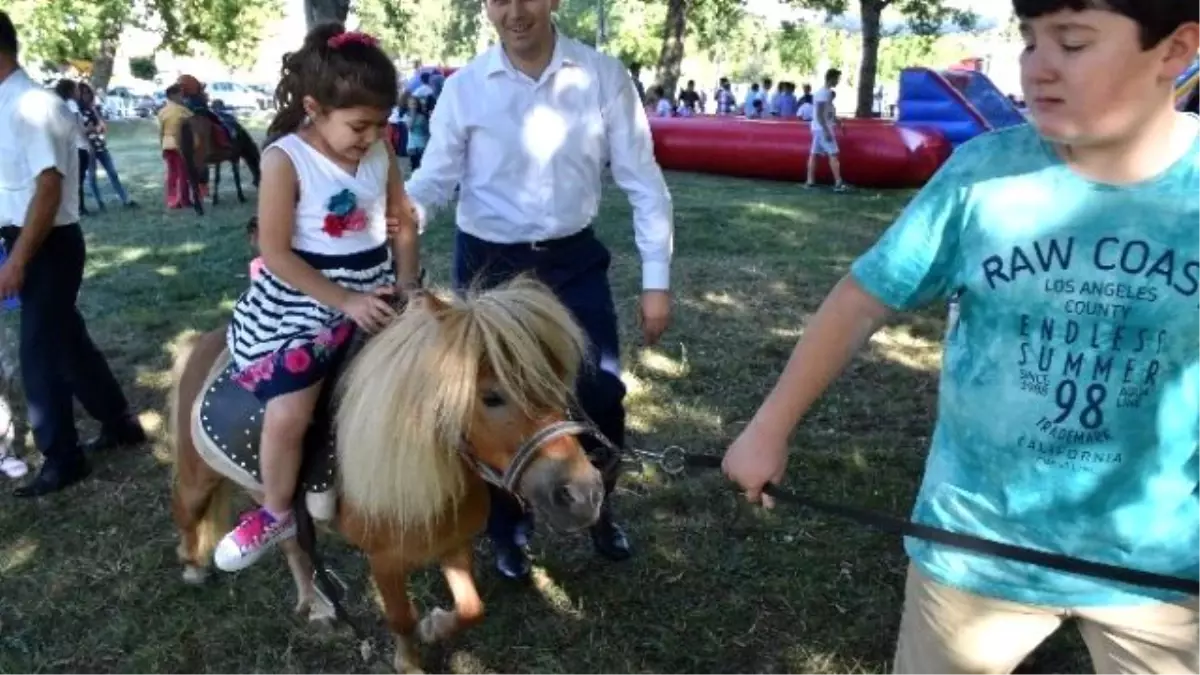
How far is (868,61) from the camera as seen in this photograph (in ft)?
69.2

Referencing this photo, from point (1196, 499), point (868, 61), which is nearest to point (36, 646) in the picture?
point (1196, 499)

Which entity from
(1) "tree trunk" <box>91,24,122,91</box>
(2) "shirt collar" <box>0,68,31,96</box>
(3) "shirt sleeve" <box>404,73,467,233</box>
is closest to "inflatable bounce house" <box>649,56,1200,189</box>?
(2) "shirt collar" <box>0,68,31,96</box>

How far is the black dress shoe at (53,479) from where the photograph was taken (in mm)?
4504

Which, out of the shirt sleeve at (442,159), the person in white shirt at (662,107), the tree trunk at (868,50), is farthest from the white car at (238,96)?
the shirt sleeve at (442,159)

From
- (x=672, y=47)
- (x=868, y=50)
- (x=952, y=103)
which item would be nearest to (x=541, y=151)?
(x=952, y=103)

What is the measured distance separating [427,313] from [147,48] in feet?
207

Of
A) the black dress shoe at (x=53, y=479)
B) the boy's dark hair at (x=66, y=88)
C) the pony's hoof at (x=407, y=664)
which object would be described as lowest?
the black dress shoe at (x=53, y=479)

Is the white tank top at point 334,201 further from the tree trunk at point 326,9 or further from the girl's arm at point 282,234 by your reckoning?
the tree trunk at point 326,9

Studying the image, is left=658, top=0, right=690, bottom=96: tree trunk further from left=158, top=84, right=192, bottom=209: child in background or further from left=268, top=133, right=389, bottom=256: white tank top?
left=268, top=133, right=389, bottom=256: white tank top

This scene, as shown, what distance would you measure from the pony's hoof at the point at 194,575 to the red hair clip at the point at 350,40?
6.92 ft

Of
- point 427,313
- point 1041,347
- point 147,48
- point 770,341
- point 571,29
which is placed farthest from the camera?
point 571,29

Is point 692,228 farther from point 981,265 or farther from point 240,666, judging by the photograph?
point 981,265

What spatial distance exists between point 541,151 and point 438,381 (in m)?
1.18

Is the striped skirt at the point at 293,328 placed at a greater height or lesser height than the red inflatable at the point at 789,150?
greater
